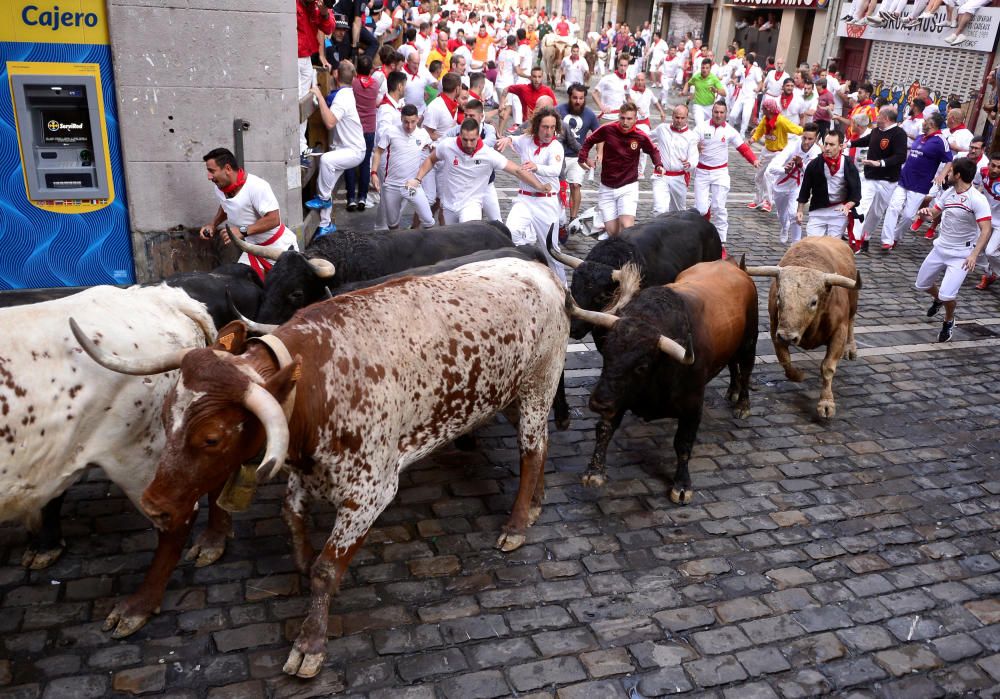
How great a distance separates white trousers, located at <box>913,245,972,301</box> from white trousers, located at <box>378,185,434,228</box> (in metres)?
6.20

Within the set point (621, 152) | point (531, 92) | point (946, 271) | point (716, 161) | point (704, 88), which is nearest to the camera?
point (946, 271)

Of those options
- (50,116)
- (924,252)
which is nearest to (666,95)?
(924,252)

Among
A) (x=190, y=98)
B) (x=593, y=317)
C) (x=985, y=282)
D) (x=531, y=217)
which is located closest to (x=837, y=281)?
(x=593, y=317)

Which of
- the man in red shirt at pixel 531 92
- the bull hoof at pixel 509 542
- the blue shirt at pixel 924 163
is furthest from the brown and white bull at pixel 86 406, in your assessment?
the blue shirt at pixel 924 163

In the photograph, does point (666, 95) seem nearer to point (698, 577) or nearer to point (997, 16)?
point (997, 16)

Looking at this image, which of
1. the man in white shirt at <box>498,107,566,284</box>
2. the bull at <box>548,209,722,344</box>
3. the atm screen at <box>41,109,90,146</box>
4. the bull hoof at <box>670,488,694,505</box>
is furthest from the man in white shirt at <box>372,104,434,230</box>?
the bull hoof at <box>670,488,694,505</box>

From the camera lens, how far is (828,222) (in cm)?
1076

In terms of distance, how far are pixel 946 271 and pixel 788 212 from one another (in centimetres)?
342

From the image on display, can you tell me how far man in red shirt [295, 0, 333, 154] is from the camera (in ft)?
36.5

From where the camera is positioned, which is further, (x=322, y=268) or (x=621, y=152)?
(x=621, y=152)

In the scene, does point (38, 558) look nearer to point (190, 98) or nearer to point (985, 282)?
point (190, 98)

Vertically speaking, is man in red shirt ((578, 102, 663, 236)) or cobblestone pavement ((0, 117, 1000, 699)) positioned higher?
man in red shirt ((578, 102, 663, 236))

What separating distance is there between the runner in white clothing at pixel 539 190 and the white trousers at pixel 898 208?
638cm

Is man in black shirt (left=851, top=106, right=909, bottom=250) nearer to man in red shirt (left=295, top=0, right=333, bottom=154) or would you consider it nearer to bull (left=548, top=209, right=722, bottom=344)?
bull (left=548, top=209, right=722, bottom=344)
